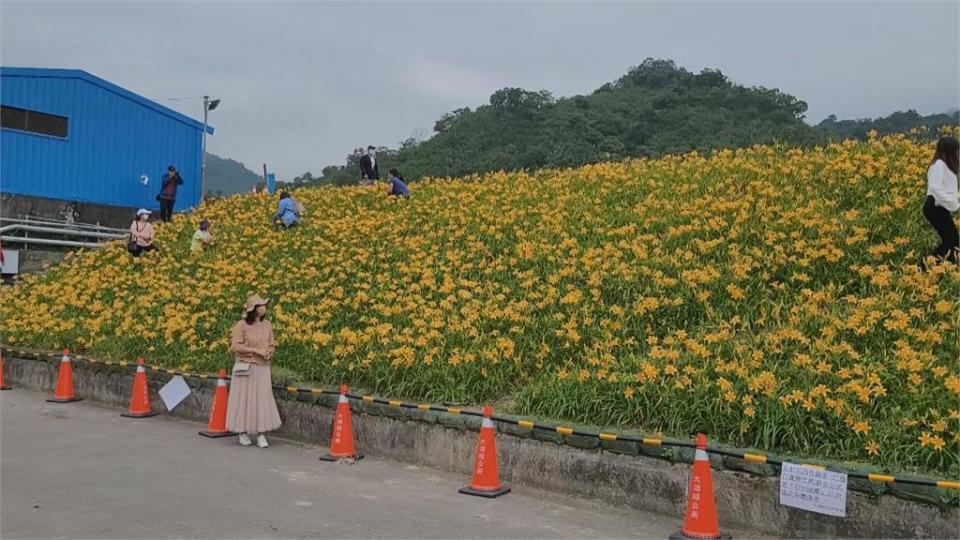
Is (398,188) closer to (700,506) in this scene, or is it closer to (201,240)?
(201,240)

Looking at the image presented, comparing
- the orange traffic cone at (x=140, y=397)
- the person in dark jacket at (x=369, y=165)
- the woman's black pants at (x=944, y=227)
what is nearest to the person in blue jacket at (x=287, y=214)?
the person in dark jacket at (x=369, y=165)

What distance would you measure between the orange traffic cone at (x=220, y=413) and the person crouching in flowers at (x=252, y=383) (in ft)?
1.74

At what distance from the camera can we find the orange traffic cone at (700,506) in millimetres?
5289

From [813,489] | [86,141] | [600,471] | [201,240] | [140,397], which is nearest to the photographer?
[813,489]

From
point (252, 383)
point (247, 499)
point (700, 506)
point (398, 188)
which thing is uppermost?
point (398, 188)

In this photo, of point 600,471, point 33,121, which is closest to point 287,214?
point 33,121

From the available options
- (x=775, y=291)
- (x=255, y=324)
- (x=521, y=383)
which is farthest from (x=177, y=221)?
(x=775, y=291)

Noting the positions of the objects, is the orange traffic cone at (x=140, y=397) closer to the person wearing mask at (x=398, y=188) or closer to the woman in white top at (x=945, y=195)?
the person wearing mask at (x=398, y=188)

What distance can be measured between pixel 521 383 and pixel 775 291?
2833mm

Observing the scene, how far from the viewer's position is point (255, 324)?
8344mm

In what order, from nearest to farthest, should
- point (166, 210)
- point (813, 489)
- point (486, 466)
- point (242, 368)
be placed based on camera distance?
point (813, 489) → point (486, 466) → point (242, 368) → point (166, 210)

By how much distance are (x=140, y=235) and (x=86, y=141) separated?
263 inches

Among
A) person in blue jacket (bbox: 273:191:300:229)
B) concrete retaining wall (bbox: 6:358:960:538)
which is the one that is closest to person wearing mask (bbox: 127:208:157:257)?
person in blue jacket (bbox: 273:191:300:229)

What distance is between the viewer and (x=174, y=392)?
9711mm
